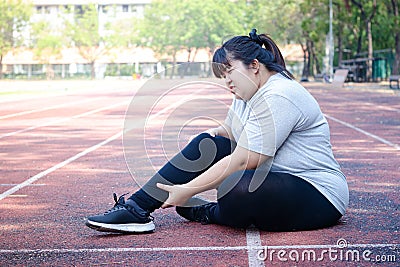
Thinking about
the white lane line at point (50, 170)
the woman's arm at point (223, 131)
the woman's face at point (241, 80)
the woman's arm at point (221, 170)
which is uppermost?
the woman's face at point (241, 80)

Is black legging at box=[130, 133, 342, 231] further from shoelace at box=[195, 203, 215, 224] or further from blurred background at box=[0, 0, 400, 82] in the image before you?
blurred background at box=[0, 0, 400, 82]

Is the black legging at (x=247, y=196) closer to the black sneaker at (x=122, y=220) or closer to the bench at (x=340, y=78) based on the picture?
the black sneaker at (x=122, y=220)

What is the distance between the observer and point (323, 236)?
5.68m

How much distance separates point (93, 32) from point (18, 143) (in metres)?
86.4

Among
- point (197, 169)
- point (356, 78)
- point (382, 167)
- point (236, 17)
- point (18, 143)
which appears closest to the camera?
point (197, 169)

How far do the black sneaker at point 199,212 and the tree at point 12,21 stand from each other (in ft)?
257

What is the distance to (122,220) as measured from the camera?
5.80m

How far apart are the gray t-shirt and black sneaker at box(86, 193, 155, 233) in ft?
2.89

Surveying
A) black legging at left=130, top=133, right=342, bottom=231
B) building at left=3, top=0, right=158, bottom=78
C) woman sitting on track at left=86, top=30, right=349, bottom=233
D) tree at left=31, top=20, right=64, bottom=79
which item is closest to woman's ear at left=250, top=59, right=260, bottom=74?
woman sitting on track at left=86, top=30, right=349, bottom=233

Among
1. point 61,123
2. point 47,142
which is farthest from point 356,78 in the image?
point 47,142

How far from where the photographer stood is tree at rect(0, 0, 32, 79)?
83000mm

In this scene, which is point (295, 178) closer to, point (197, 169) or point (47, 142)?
point (197, 169)

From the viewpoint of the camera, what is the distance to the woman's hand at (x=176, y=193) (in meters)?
5.73

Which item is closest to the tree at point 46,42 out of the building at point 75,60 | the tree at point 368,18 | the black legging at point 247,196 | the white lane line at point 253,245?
the building at point 75,60
